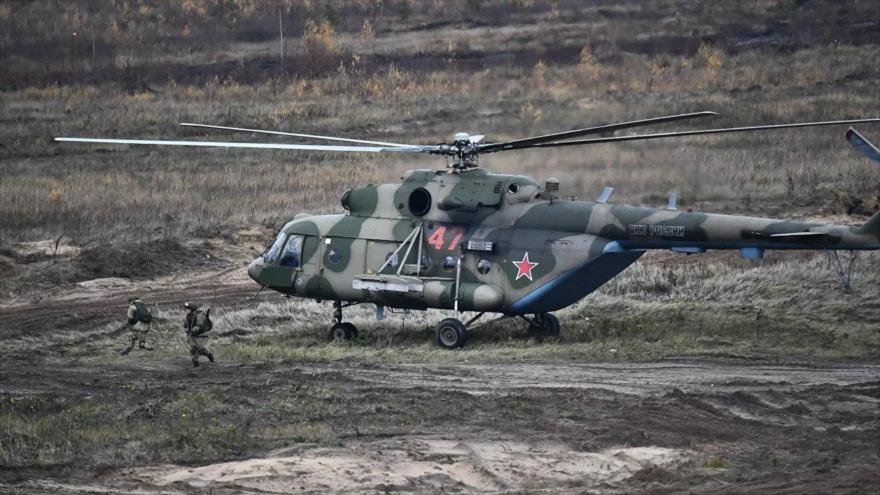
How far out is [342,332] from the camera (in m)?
22.5

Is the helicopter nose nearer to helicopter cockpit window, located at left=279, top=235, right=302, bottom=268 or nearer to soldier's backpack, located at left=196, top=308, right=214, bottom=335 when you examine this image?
helicopter cockpit window, located at left=279, top=235, right=302, bottom=268

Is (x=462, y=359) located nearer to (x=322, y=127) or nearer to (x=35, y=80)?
(x=322, y=127)

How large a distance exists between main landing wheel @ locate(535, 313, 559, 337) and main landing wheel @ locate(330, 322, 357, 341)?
3.32 m

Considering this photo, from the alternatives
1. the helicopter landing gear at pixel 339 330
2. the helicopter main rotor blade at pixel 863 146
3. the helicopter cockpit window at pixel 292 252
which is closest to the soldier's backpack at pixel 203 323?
the helicopter cockpit window at pixel 292 252

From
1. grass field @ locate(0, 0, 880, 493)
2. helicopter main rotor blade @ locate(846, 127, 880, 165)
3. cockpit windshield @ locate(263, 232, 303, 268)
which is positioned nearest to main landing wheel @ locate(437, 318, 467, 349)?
grass field @ locate(0, 0, 880, 493)

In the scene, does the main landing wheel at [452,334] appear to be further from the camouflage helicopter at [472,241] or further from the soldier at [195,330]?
the soldier at [195,330]

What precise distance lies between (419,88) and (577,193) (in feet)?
61.4

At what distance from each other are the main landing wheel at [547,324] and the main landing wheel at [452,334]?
1.45 meters

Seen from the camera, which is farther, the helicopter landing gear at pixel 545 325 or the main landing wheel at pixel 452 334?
the helicopter landing gear at pixel 545 325

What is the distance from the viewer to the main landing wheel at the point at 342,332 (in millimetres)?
22453

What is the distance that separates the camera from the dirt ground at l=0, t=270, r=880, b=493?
13477 millimetres

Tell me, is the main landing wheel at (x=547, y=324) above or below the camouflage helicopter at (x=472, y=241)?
below

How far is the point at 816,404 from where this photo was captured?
15.7 meters

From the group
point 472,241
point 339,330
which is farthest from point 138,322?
point 472,241
